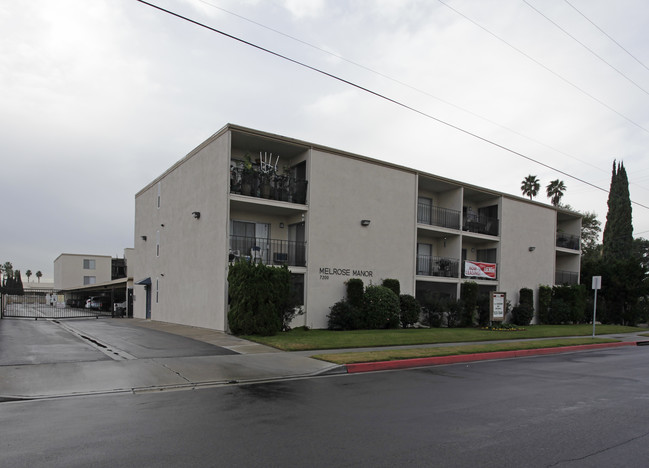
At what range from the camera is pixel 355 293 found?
856 inches

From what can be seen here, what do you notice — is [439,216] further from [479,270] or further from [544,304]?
[544,304]

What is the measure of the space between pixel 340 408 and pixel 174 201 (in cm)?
2088

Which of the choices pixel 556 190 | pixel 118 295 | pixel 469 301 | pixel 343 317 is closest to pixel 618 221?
pixel 556 190

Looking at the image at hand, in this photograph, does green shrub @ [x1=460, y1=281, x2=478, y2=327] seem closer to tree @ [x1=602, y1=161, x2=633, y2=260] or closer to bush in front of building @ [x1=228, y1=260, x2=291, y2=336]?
bush in front of building @ [x1=228, y1=260, x2=291, y2=336]

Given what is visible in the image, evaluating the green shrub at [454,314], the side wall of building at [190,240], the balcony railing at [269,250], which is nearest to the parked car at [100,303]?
the side wall of building at [190,240]

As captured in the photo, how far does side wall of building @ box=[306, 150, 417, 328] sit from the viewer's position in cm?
2139

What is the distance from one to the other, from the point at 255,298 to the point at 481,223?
1906cm

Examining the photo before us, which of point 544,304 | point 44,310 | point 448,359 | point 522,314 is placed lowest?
point 44,310

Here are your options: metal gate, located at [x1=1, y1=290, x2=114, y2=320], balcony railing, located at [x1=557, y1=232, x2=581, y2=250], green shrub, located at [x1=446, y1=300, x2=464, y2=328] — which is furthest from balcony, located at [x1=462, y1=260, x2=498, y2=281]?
metal gate, located at [x1=1, y1=290, x2=114, y2=320]

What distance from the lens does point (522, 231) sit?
106ft

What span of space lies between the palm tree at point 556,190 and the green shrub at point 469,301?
105 ft

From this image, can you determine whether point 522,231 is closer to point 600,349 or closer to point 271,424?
point 600,349

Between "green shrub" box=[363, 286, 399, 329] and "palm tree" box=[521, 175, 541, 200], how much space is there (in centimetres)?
3497

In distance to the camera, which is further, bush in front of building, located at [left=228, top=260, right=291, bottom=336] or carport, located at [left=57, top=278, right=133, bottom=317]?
carport, located at [left=57, top=278, right=133, bottom=317]
